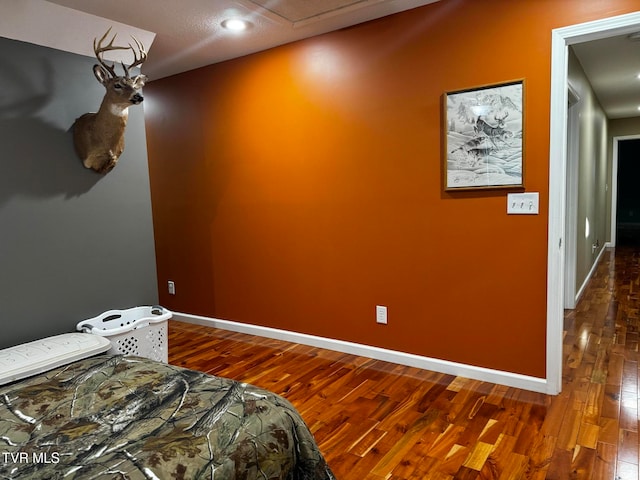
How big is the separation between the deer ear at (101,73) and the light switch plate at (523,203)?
8.03 feet

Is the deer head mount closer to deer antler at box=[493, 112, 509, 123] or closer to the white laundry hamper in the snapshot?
the white laundry hamper

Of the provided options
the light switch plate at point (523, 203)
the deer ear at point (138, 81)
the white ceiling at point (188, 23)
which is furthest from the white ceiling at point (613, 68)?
the deer ear at point (138, 81)

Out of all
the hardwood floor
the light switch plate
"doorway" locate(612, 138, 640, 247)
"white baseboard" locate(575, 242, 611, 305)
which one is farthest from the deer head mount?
"doorway" locate(612, 138, 640, 247)

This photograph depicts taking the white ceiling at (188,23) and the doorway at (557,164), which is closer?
the doorway at (557,164)

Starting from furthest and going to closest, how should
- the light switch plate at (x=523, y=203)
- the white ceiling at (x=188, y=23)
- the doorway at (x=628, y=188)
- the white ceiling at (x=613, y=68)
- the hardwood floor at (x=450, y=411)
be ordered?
1. the doorway at (x=628, y=188)
2. the white ceiling at (x=613, y=68)
3. the light switch plate at (x=523, y=203)
4. the white ceiling at (x=188, y=23)
5. the hardwood floor at (x=450, y=411)

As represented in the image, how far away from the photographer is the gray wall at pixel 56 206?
7.60 feet

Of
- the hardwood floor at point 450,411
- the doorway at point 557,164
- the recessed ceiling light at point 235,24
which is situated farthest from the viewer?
the recessed ceiling light at point 235,24

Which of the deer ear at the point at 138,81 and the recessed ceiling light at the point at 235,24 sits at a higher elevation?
the recessed ceiling light at the point at 235,24

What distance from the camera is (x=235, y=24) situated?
3.00 metres

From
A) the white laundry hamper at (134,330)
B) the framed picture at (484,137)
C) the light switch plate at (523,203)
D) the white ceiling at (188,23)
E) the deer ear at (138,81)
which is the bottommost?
the white laundry hamper at (134,330)

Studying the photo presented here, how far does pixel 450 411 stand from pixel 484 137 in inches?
63.8

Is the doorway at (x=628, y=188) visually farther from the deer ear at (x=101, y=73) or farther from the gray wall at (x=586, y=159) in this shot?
the deer ear at (x=101, y=73)

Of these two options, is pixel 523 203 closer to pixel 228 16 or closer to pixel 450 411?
pixel 450 411

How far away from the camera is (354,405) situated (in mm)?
2564
